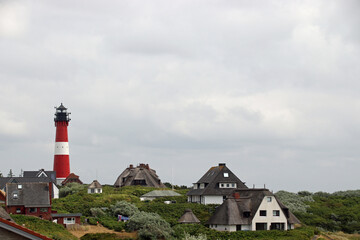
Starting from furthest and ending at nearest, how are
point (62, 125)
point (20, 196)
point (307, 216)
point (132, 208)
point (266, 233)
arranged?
point (62, 125) → point (307, 216) → point (132, 208) → point (20, 196) → point (266, 233)

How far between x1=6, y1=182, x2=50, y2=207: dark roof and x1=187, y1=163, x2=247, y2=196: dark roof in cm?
2014

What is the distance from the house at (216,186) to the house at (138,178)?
21.0 m

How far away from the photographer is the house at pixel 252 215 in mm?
59531

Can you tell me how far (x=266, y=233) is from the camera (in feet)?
187

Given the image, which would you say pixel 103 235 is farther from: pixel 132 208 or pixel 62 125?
pixel 62 125

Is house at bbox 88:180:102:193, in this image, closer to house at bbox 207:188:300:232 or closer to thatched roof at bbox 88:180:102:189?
thatched roof at bbox 88:180:102:189

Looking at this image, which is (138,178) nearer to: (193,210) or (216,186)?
(216,186)

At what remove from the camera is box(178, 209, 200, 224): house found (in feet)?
196

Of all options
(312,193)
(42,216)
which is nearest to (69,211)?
(42,216)

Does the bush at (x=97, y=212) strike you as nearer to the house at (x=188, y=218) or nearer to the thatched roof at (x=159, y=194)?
the house at (x=188, y=218)

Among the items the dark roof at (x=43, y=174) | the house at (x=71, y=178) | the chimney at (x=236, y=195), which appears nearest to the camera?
the chimney at (x=236, y=195)

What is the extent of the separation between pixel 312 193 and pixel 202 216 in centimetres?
4309

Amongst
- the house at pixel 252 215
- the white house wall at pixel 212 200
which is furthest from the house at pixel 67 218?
the white house wall at pixel 212 200

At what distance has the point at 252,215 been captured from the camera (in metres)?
60.0
